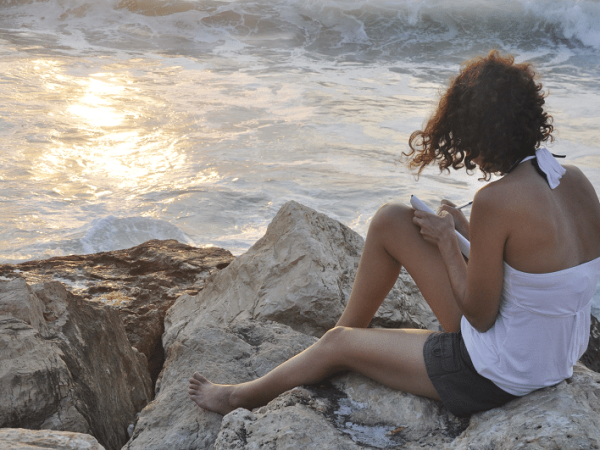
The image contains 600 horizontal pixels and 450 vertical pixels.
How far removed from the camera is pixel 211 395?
208cm

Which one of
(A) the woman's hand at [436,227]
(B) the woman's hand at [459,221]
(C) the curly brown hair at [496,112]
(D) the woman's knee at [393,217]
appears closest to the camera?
(C) the curly brown hair at [496,112]

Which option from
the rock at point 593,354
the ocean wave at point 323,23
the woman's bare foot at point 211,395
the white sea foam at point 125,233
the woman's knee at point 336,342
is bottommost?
the white sea foam at point 125,233

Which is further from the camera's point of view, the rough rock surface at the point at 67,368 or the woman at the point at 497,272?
the rough rock surface at the point at 67,368

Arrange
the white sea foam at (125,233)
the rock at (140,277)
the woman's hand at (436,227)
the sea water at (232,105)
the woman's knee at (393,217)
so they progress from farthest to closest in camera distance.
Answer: the sea water at (232,105) < the white sea foam at (125,233) < the rock at (140,277) < the woman's knee at (393,217) < the woman's hand at (436,227)

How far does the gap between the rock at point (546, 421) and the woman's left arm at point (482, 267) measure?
0.85ft

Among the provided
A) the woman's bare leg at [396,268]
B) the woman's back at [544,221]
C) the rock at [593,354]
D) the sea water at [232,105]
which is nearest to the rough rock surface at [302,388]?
the woman's bare leg at [396,268]

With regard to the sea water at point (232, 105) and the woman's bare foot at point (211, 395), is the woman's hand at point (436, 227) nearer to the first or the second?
the woman's bare foot at point (211, 395)

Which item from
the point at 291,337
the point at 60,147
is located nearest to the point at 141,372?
the point at 291,337

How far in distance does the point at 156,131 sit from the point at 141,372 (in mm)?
6775

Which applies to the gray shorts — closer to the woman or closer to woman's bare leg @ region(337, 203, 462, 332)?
the woman

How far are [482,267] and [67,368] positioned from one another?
1.58m

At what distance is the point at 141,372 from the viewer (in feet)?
9.14

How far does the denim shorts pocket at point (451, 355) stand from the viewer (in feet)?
5.82

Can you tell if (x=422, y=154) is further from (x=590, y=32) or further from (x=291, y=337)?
(x=590, y=32)
